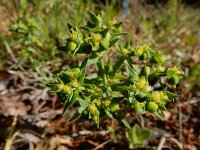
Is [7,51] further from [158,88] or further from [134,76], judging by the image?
[134,76]

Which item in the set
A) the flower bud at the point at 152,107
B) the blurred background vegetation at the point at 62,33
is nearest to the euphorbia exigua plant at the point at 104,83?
the flower bud at the point at 152,107

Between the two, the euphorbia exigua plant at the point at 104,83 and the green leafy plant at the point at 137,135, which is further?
the green leafy plant at the point at 137,135

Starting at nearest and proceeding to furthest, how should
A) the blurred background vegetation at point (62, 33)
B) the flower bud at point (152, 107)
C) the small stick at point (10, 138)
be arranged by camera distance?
1. the flower bud at point (152, 107)
2. the small stick at point (10, 138)
3. the blurred background vegetation at point (62, 33)

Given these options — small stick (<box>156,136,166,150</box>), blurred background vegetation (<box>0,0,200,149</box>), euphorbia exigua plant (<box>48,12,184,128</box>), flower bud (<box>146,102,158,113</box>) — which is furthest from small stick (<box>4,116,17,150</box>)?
flower bud (<box>146,102,158,113</box>)

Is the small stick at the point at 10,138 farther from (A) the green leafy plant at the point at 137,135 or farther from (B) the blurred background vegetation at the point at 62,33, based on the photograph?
(A) the green leafy plant at the point at 137,135

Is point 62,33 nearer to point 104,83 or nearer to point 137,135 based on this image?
point 137,135

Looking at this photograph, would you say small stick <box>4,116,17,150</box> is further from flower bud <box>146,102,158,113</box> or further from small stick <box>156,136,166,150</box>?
flower bud <box>146,102,158,113</box>
